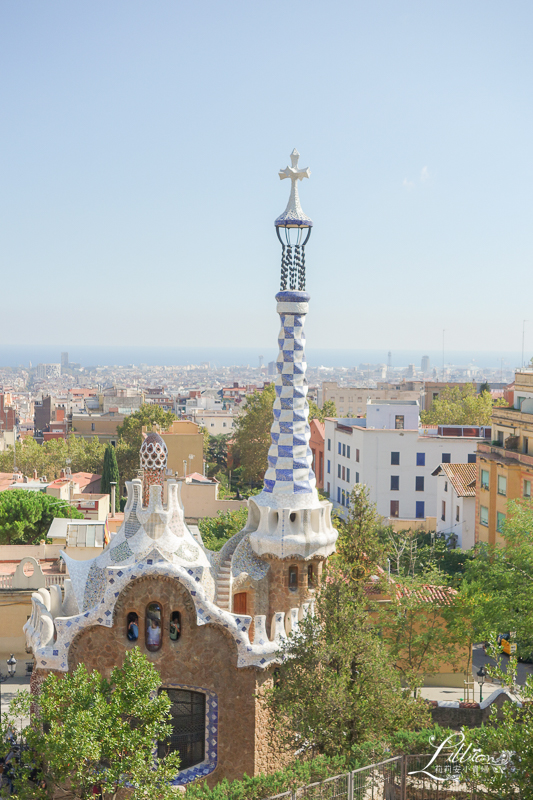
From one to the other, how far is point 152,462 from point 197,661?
3704 millimetres

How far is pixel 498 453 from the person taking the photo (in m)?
37.6

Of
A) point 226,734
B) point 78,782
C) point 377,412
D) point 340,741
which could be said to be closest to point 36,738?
point 78,782

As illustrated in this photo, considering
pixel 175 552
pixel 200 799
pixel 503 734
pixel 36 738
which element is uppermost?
pixel 175 552

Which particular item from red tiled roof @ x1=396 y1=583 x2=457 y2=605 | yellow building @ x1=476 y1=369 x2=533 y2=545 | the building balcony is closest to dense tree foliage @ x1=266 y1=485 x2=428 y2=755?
red tiled roof @ x1=396 y1=583 x2=457 y2=605

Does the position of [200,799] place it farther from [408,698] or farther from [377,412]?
[377,412]

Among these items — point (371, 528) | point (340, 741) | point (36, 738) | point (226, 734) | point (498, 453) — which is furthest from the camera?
point (498, 453)

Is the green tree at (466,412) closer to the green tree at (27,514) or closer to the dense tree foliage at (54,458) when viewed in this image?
the dense tree foliage at (54,458)

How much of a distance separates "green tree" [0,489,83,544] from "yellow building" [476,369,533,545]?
57.8 ft

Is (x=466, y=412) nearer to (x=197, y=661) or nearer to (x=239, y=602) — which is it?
(x=239, y=602)

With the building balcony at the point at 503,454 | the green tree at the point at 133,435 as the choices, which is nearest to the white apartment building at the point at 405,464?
the building balcony at the point at 503,454

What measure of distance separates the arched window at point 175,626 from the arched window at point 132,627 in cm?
60

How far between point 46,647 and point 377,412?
138 ft

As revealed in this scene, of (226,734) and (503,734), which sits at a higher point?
(503,734)

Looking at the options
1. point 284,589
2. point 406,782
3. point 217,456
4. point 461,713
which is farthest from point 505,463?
point 217,456
